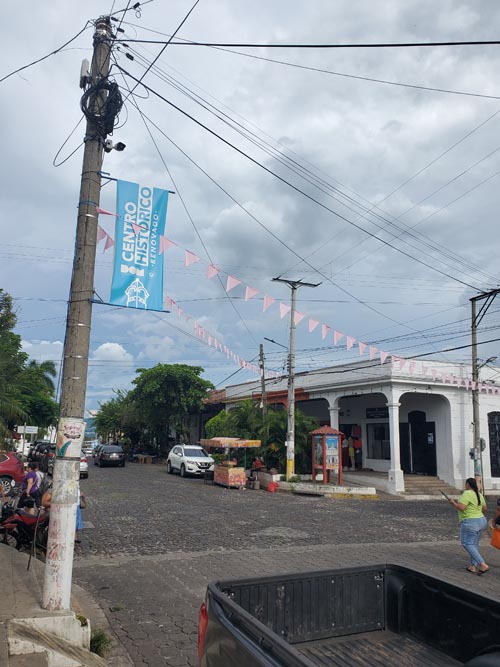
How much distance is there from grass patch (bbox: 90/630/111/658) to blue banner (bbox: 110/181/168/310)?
3315 millimetres

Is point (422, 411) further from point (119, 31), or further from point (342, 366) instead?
point (119, 31)

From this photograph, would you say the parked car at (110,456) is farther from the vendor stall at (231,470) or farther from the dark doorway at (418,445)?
the dark doorway at (418,445)

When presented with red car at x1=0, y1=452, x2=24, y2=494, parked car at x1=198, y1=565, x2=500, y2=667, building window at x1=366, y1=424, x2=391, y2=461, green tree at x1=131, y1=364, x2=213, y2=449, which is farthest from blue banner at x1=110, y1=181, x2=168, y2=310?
green tree at x1=131, y1=364, x2=213, y2=449

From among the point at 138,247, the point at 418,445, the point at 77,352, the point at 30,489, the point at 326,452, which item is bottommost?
the point at 30,489

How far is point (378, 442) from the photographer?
1103 inches

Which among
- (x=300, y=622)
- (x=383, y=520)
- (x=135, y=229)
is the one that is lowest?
(x=383, y=520)

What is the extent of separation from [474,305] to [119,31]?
59.9 feet

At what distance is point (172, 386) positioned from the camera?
3859 centimetres

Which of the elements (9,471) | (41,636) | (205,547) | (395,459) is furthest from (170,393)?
(41,636)

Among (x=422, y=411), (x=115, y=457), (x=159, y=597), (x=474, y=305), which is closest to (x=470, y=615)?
(x=159, y=597)

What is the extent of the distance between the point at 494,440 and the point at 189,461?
46.8ft

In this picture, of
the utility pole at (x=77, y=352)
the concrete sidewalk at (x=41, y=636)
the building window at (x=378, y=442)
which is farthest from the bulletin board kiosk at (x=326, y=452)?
the utility pole at (x=77, y=352)

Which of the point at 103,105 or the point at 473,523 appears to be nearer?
the point at 103,105

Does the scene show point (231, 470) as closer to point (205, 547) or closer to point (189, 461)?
point (189, 461)
